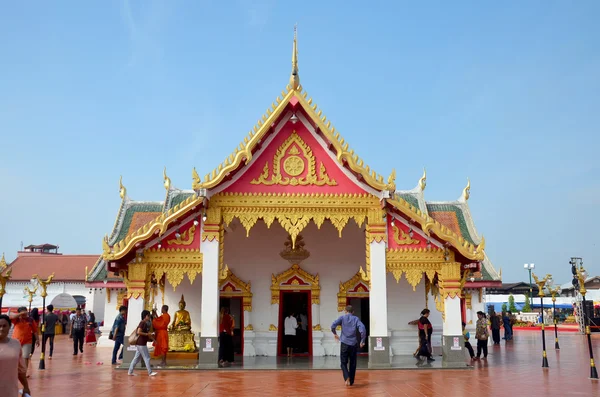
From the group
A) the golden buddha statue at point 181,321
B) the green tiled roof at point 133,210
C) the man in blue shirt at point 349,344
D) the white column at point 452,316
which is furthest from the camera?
the green tiled roof at point 133,210

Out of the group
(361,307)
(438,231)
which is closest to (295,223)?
(438,231)

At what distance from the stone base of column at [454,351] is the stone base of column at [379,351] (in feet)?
4.73

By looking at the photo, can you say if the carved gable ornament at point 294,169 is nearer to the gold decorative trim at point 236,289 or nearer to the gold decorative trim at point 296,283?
the gold decorative trim at point 296,283

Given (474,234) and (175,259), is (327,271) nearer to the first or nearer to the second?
(175,259)

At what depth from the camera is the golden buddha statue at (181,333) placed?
15.3m

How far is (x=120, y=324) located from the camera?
1445 cm

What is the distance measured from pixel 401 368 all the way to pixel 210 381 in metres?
4.61

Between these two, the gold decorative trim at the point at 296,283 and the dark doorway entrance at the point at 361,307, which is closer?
the gold decorative trim at the point at 296,283

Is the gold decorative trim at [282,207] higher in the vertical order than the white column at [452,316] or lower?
higher

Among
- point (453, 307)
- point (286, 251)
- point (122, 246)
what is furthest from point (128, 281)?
point (453, 307)

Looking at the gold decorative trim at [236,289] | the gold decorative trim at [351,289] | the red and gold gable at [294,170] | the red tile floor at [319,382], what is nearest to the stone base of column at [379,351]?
the red tile floor at [319,382]

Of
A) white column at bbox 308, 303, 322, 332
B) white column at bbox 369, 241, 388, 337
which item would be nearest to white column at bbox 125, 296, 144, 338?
white column at bbox 308, 303, 322, 332

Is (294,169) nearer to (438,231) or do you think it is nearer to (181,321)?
(438,231)

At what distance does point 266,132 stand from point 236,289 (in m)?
5.13
